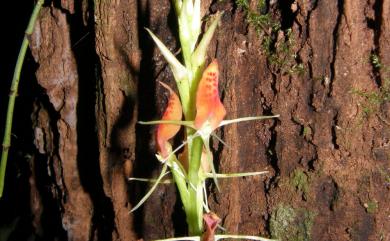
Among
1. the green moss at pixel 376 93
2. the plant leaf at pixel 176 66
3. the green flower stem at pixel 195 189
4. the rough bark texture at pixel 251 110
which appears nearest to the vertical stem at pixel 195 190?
the green flower stem at pixel 195 189

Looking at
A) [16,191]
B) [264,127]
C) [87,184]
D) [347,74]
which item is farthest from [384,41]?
[16,191]

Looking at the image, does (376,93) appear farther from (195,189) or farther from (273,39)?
(195,189)

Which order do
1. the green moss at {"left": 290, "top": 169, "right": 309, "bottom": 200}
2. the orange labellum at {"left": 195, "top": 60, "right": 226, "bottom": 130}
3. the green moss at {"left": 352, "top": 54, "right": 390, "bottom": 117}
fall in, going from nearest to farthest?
the orange labellum at {"left": 195, "top": 60, "right": 226, "bottom": 130} → the green moss at {"left": 352, "top": 54, "right": 390, "bottom": 117} → the green moss at {"left": 290, "top": 169, "right": 309, "bottom": 200}

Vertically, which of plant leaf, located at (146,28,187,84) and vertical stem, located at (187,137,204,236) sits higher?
plant leaf, located at (146,28,187,84)

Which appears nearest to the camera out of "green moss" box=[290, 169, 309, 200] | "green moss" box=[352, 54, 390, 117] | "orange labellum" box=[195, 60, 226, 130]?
"orange labellum" box=[195, 60, 226, 130]

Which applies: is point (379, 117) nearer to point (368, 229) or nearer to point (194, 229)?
point (368, 229)

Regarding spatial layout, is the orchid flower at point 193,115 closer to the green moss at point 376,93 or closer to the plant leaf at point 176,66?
the plant leaf at point 176,66

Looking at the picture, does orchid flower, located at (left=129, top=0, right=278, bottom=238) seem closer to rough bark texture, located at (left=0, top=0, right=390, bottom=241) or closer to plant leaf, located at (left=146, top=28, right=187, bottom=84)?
plant leaf, located at (left=146, top=28, right=187, bottom=84)

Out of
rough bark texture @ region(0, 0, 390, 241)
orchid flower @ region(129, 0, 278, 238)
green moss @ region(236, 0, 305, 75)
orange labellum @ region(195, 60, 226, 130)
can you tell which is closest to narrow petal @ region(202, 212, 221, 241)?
orchid flower @ region(129, 0, 278, 238)
